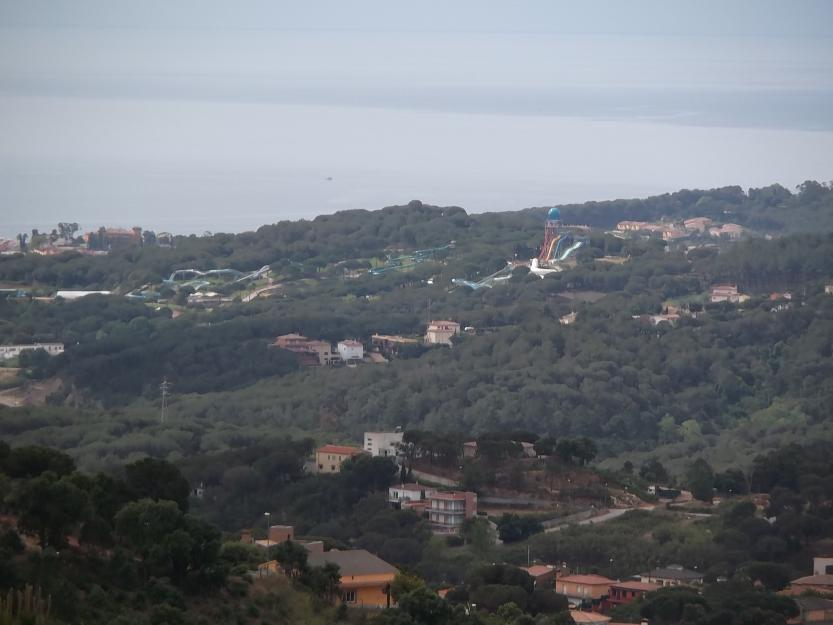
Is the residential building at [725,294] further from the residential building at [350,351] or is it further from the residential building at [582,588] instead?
the residential building at [582,588]

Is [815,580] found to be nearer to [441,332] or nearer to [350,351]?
[350,351]

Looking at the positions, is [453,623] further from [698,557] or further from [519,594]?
[698,557]

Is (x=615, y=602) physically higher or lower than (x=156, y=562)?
lower

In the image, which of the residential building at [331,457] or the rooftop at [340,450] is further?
the rooftop at [340,450]

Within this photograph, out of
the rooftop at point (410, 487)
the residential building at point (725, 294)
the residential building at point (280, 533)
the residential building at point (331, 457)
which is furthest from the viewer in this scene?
the residential building at point (725, 294)

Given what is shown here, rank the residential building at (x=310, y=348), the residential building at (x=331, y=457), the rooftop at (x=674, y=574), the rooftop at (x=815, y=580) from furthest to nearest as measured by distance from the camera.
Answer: the residential building at (x=310, y=348) < the residential building at (x=331, y=457) < the rooftop at (x=674, y=574) < the rooftop at (x=815, y=580)

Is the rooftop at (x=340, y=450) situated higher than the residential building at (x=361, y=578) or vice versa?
the residential building at (x=361, y=578)

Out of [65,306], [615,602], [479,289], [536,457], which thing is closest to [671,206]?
[479,289]

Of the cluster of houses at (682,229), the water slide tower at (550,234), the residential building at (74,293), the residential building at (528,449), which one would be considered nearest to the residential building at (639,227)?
the cluster of houses at (682,229)
